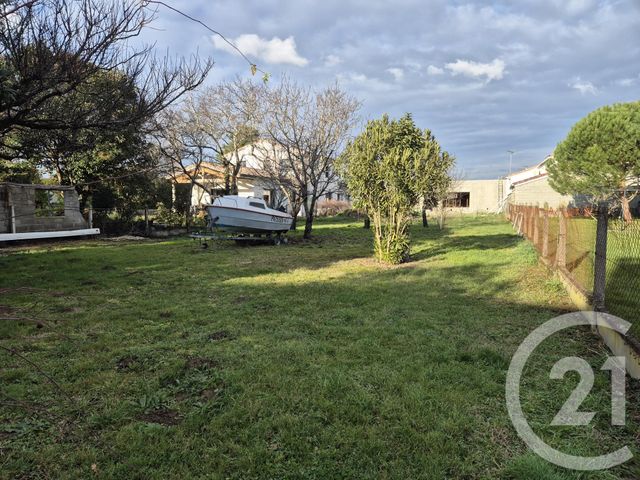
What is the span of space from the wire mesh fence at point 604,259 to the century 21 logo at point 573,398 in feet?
1.16

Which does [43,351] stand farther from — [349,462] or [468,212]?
[468,212]

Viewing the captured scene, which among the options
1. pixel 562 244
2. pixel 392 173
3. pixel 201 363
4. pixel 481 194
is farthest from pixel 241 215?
pixel 481 194

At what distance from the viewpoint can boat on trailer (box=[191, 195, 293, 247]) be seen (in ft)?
48.9

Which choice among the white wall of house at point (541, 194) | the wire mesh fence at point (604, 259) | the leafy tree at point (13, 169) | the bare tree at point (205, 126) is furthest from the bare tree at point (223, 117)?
the white wall of house at point (541, 194)

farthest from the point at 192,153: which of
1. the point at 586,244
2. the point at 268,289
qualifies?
the point at 586,244

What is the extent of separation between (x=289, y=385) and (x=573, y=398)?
2.43 m

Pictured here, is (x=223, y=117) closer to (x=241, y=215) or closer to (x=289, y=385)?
(x=241, y=215)

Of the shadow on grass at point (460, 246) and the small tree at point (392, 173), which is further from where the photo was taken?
the shadow on grass at point (460, 246)

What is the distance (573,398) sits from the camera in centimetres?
325

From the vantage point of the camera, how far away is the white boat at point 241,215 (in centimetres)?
1491

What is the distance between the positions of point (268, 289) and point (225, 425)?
467cm

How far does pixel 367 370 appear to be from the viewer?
12.5 ft

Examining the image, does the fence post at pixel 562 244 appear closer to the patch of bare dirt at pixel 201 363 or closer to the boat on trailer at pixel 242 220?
the patch of bare dirt at pixel 201 363

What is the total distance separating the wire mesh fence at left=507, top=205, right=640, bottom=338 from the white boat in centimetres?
1013
